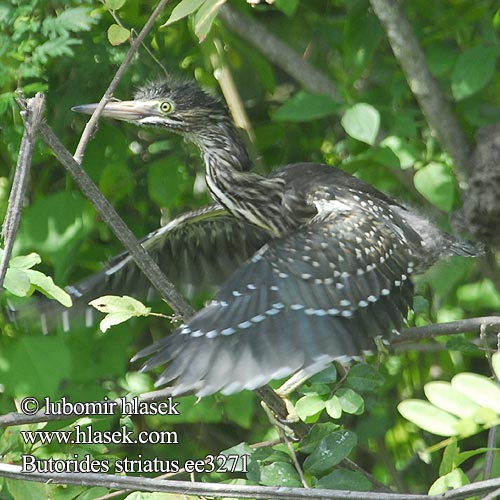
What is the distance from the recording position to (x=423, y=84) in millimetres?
2510

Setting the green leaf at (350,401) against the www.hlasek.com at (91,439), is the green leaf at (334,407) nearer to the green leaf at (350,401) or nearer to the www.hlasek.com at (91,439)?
the green leaf at (350,401)

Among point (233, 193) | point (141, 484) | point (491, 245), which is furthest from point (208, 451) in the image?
point (141, 484)

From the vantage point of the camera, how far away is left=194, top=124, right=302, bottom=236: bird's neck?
2.46m

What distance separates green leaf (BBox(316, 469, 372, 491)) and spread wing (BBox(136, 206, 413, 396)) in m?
0.20

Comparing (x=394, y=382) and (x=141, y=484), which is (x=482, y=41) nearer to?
(x=394, y=382)

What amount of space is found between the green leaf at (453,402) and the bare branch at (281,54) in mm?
1631

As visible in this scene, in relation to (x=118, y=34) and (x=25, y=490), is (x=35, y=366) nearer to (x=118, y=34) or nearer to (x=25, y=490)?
(x=25, y=490)

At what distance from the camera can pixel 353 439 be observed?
168cm

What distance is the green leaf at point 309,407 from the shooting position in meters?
1.78

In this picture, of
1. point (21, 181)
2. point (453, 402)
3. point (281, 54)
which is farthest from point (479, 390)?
point (281, 54)

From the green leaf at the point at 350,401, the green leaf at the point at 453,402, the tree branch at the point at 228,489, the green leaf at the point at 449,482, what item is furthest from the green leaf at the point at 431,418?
the green leaf at the point at 350,401

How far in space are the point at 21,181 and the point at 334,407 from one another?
2.61 ft

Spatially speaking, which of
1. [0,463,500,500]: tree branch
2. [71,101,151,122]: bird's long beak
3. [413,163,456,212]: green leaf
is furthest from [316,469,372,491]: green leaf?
[71,101,151,122]: bird's long beak

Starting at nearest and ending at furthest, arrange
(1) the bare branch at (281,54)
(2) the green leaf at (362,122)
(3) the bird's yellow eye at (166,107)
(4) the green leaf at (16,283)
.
Answer: (4) the green leaf at (16,283), (2) the green leaf at (362,122), (3) the bird's yellow eye at (166,107), (1) the bare branch at (281,54)
